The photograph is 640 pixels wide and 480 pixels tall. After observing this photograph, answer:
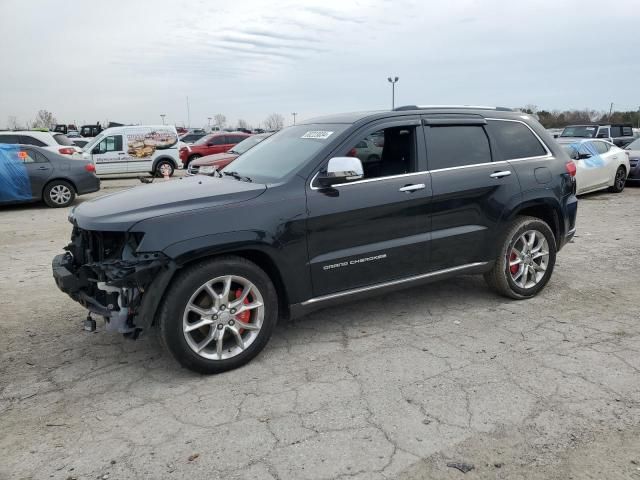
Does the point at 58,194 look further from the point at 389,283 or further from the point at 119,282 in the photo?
the point at 389,283

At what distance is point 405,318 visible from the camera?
475cm

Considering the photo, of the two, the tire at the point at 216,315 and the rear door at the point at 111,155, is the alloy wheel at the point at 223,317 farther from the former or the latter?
the rear door at the point at 111,155

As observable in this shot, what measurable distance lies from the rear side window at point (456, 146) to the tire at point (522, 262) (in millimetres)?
742

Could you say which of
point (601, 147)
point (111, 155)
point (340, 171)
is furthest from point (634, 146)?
point (111, 155)

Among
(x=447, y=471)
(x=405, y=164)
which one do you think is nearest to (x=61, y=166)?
(x=405, y=164)

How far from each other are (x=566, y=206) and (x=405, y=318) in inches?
81.7

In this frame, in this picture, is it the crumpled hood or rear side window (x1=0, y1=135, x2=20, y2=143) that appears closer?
the crumpled hood

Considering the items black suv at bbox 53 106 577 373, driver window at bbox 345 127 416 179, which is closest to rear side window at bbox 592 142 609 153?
black suv at bbox 53 106 577 373

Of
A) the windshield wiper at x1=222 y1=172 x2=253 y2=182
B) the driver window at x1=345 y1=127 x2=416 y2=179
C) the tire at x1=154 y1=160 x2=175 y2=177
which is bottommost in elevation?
the tire at x1=154 y1=160 x2=175 y2=177

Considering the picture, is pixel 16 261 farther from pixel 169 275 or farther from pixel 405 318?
pixel 405 318

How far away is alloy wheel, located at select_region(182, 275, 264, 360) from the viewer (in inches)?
142

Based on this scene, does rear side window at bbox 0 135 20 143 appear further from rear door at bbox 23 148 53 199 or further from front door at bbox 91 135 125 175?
front door at bbox 91 135 125 175

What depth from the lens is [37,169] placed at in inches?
457

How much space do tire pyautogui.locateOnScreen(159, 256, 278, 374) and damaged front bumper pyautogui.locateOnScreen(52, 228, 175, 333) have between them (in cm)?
12
